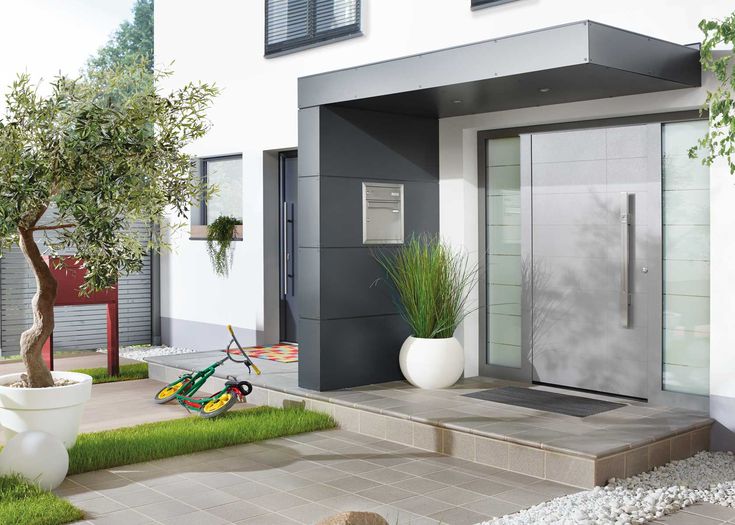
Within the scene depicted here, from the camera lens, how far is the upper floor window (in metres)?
8.53

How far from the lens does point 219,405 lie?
258 inches

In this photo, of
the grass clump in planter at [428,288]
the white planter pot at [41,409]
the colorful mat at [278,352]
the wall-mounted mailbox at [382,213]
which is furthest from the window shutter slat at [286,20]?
the white planter pot at [41,409]

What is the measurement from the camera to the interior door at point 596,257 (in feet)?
20.8

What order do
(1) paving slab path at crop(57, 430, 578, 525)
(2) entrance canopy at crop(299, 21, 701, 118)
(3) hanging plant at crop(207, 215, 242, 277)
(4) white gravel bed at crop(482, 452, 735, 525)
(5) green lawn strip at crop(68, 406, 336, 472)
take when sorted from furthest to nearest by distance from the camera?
(3) hanging plant at crop(207, 215, 242, 277) < (5) green lawn strip at crop(68, 406, 336, 472) < (2) entrance canopy at crop(299, 21, 701, 118) < (1) paving slab path at crop(57, 430, 578, 525) < (4) white gravel bed at crop(482, 452, 735, 525)

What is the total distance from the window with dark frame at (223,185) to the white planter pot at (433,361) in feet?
13.1

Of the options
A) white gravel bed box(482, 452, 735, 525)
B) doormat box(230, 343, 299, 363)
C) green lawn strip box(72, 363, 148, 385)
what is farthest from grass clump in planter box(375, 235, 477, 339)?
green lawn strip box(72, 363, 148, 385)

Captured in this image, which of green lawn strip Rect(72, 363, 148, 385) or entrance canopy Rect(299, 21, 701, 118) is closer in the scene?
entrance canopy Rect(299, 21, 701, 118)

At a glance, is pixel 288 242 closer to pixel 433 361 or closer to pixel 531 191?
pixel 433 361

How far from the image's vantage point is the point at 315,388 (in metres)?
6.84

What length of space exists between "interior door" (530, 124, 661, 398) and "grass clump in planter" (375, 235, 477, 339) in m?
0.70

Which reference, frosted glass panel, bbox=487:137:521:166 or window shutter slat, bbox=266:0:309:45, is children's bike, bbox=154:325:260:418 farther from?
window shutter slat, bbox=266:0:309:45

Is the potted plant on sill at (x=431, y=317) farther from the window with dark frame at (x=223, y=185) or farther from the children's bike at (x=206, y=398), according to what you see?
the window with dark frame at (x=223, y=185)

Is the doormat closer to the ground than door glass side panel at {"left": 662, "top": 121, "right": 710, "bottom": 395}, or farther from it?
closer to the ground

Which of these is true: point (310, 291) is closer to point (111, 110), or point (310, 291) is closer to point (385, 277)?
point (385, 277)
